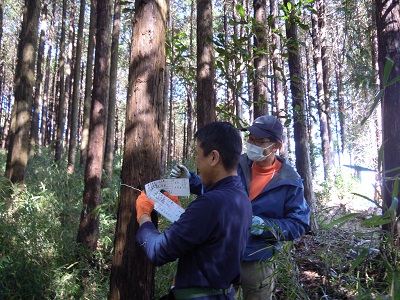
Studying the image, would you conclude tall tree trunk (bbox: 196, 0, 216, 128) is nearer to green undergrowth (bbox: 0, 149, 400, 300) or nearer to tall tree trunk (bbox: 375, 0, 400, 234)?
green undergrowth (bbox: 0, 149, 400, 300)

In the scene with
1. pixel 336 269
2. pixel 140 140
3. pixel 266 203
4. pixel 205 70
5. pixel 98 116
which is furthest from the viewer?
pixel 98 116

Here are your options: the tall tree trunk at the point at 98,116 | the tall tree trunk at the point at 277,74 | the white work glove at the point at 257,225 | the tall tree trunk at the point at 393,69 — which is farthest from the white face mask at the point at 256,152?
the tall tree trunk at the point at 98,116

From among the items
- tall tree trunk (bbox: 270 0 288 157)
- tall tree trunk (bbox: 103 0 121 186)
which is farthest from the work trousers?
tall tree trunk (bbox: 103 0 121 186)

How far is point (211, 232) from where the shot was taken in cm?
185

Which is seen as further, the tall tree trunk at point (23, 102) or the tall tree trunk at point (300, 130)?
the tall tree trunk at point (300, 130)

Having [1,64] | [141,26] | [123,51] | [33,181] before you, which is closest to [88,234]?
[33,181]

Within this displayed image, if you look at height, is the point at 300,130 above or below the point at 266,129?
above

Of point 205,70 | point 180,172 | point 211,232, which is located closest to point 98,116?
point 205,70

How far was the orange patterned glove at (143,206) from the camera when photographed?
2258 millimetres

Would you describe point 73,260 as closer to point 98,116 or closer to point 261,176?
point 98,116

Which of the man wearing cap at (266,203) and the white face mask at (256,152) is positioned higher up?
the white face mask at (256,152)

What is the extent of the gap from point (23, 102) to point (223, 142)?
5.75 m

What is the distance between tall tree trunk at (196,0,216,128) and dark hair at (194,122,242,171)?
12.9ft

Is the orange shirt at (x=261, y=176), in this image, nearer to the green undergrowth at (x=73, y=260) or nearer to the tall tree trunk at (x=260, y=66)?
the green undergrowth at (x=73, y=260)
